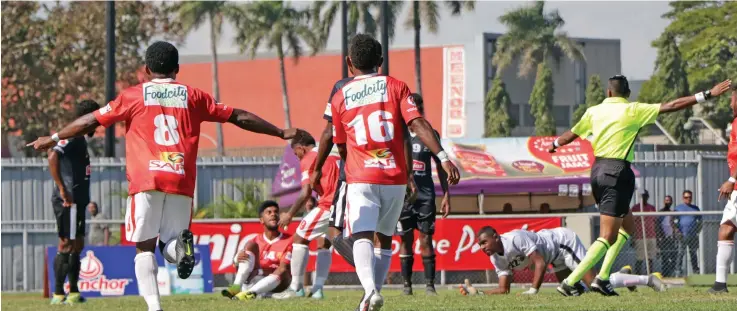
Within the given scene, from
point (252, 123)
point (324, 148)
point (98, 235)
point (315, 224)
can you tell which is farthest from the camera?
point (98, 235)

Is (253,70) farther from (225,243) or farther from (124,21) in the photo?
(225,243)

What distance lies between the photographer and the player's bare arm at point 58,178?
14.6 m

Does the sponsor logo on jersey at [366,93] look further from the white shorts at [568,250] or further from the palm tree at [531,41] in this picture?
the palm tree at [531,41]

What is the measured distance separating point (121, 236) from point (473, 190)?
269 inches

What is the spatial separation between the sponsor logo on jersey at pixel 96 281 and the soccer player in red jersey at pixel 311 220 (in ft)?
17.8

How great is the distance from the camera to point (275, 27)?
8069cm

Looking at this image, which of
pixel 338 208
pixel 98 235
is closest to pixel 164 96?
pixel 338 208

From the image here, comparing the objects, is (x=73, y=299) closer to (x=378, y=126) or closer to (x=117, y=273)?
(x=117, y=273)

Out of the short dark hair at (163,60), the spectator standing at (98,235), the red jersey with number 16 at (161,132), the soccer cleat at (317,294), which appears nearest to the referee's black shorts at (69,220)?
the soccer cleat at (317,294)

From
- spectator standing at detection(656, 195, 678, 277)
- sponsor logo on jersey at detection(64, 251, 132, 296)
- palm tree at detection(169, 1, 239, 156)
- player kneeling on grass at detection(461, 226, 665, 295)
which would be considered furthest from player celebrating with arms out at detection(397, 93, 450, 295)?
palm tree at detection(169, 1, 239, 156)

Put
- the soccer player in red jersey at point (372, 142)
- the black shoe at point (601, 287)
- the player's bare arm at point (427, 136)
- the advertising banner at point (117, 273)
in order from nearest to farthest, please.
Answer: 1. the player's bare arm at point (427, 136)
2. the soccer player in red jersey at point (372, 142)
3. the black shoe at point (601, 287)
4. the advertising banner at point (117, 273)

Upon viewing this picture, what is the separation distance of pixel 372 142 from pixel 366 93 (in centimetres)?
35

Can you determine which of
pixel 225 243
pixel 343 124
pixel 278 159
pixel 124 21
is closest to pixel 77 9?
pixel 124 21

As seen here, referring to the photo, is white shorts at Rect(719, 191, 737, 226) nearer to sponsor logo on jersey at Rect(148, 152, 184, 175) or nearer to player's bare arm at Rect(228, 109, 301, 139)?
player's bare arm at Rect(228, 109, 301, 139)
